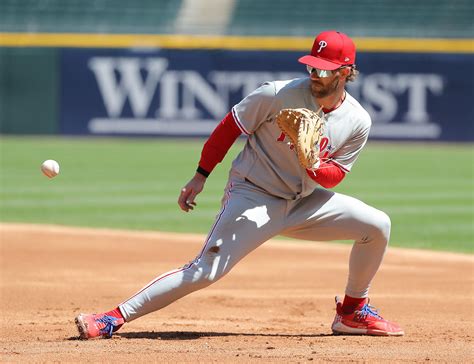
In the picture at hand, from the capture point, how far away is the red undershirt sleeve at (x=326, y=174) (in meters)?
5.05

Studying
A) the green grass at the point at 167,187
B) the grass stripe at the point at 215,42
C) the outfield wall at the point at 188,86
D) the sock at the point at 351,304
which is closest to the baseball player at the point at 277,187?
the sock at the point at 351,304

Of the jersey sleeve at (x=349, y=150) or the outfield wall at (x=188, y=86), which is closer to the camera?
the jersey sleeve at (x=349, y=150)

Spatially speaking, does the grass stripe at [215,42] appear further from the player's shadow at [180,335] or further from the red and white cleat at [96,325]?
the red and white cleat at [96,325]

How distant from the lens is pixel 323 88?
509 centimetres

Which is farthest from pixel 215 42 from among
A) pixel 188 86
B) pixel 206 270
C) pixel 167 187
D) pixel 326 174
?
pixel 206 270

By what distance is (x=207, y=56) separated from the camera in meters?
20.7

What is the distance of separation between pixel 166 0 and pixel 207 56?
11.0ft

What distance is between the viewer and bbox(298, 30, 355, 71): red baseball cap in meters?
4.97

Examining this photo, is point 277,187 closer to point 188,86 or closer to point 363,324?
point 363,324

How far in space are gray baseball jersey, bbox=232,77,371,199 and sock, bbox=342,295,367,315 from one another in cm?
75

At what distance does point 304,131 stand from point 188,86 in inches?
636

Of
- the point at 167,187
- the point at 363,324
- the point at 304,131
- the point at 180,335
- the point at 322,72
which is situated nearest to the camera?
the point at 304,131

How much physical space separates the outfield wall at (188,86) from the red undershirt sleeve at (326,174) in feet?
51.1

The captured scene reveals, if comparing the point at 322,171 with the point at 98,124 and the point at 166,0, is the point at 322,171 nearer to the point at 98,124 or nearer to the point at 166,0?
the point at 98,124
